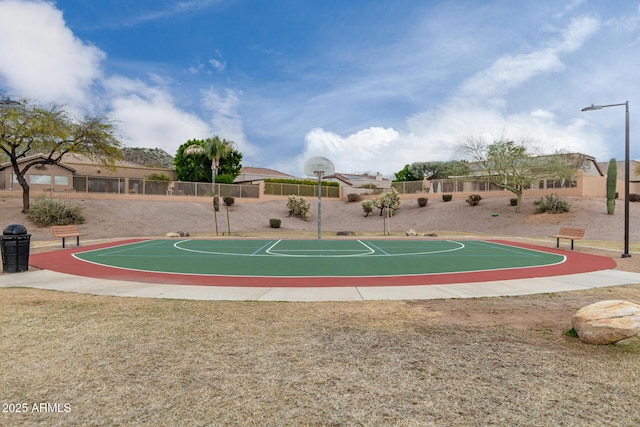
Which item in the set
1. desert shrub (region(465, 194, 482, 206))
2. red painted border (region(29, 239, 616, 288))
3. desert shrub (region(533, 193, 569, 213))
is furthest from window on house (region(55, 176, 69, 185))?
desert shrub (region(533, 193, 569, 213))

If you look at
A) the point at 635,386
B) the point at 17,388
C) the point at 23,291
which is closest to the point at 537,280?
the point at 635,386

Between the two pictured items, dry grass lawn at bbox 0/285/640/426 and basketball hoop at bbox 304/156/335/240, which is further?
basketball hoop at bbox 304/156/335/240

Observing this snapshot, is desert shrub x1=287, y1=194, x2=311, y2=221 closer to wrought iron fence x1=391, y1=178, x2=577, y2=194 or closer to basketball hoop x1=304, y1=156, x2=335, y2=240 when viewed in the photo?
basketball hoop x1=304, y1=156, x2=335, y2=240

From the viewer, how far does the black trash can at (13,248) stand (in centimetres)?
1270

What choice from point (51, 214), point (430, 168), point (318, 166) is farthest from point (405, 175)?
point (51, 214)

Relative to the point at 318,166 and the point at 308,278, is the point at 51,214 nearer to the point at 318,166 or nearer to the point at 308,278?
the point at 318,166

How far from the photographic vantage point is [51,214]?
3203 cm

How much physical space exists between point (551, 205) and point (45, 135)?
49041 mm

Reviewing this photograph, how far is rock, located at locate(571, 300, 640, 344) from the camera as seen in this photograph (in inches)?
227

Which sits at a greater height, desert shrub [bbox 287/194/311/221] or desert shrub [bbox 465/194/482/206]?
desert shrub [bbox 465/194/482/206]

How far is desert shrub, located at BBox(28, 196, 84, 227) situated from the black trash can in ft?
73.3

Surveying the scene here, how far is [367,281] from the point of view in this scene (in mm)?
11555

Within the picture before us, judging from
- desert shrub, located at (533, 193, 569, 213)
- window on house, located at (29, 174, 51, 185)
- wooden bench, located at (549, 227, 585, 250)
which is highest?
window on house, located at (29, 174, 51, 185)

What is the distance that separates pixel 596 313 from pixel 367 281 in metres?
6.26
